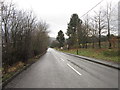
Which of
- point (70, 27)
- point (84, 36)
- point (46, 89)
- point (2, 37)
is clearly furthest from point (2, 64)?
point (70, 27)

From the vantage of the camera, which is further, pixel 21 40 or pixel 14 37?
pixel 21 40

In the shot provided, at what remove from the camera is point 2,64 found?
957 centimetres

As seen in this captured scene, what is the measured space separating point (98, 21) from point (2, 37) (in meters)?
31.9

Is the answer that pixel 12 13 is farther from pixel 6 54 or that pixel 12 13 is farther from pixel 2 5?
pixel 6 54

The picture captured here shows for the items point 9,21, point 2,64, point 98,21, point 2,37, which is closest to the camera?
point 2,64

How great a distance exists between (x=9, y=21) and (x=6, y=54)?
4412mm

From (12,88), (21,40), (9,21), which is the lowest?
(12,88)

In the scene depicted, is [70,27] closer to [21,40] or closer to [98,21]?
[98,21]

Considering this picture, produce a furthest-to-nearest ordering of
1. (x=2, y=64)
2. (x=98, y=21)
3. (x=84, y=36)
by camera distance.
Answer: (x=84, y=36)
(x=98, y=21)
(x=2, y=64)

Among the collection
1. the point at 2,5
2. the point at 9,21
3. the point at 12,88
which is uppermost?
the point at 2,5

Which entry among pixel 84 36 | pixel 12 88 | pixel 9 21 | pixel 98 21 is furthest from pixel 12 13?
pixel 84 36

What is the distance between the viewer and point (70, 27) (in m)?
74.2

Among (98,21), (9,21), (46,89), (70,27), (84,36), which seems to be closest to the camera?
(46,89)

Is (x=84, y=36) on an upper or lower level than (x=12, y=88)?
upper
